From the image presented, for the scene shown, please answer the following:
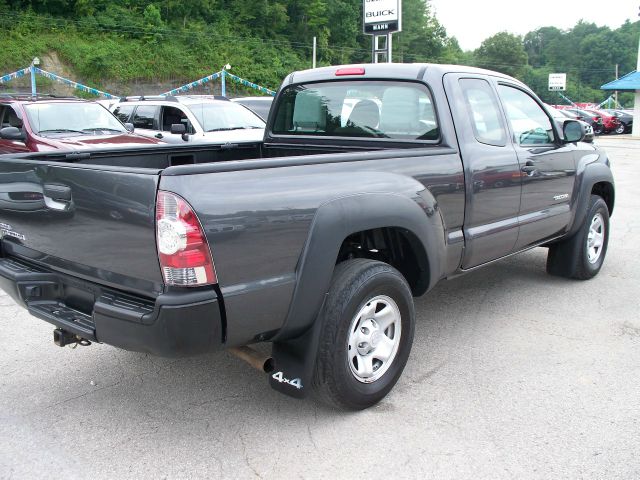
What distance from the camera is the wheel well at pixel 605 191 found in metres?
5.88

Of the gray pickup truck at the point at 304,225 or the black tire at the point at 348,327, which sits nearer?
the gray pickup truck at the point at 304,225

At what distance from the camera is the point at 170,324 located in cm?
253

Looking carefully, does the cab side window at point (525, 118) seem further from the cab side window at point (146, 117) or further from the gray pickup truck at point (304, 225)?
the cab side window at point (146, 117)

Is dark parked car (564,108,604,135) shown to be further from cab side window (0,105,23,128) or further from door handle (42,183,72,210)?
door handle (42,183,72,210)

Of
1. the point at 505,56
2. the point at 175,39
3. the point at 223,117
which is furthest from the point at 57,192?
the point at 505,56

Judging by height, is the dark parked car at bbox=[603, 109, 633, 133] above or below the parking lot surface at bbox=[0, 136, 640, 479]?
above

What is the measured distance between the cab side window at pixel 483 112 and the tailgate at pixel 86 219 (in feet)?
8.02

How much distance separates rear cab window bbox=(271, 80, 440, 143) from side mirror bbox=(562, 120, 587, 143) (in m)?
1.67

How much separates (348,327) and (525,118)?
2710 mm

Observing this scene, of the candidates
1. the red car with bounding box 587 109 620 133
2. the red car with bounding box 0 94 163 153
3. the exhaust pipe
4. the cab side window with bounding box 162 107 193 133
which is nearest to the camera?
the exhaust pipe

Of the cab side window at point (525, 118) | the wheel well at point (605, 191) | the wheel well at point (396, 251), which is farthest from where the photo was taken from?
the wheel well at point (605, 191)

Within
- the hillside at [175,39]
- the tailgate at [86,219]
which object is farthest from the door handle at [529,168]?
the hillside at [175,39]

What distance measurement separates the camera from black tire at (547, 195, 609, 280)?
559 cm

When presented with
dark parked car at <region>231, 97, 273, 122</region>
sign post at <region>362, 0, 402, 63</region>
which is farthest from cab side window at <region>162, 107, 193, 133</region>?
sign post at <region>362, 0, 402, 63</region>
